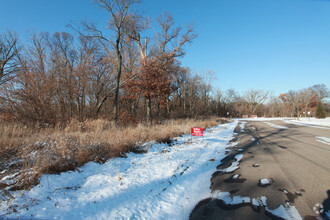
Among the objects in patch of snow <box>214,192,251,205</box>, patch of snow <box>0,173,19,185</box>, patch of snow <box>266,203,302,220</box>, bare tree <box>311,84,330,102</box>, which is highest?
bare tree <box>311,84,330,102</box>

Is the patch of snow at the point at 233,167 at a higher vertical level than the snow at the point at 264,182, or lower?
lower

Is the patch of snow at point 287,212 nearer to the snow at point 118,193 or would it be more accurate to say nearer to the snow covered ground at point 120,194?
the snow covered ground at point 120,194

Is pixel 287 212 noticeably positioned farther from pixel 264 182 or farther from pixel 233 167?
pixel 233 167

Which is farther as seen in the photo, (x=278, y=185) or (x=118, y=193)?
(x=278, y=185)

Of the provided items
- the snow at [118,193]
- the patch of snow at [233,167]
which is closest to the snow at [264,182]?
the patch of snow at [233,167]

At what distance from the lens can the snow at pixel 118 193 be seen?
2.40 m

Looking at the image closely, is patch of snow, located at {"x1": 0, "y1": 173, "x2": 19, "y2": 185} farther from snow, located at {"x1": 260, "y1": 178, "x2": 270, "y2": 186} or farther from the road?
snow, located at {"x1": 260, "y1": 178, "x2": 270, "y2": 186}

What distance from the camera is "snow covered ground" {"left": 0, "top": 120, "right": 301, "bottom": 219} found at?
2379mm

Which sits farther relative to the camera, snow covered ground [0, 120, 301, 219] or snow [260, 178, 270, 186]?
→ snow [260, 178, 270, 186]

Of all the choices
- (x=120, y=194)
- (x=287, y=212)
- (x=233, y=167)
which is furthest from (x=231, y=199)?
(x=120, y=194)

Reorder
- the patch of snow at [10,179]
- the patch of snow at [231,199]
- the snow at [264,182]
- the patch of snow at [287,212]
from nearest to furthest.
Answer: the patch of snow at [287,212]
the patch of snow at [231,199]
the patch of snow at [10,179]
the snow at [264,182]

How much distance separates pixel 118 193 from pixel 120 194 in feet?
0.17

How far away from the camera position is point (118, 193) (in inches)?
118

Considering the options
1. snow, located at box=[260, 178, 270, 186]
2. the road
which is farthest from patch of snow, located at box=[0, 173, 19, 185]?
snow, located at box=[260, 178, 270, 186]
